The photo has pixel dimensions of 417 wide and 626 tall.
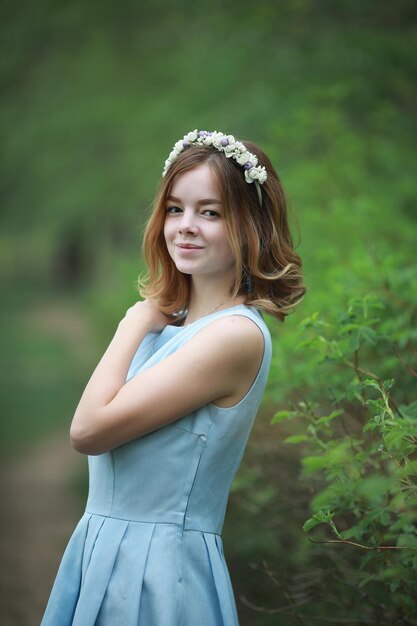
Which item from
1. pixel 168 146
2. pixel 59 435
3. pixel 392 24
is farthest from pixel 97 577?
pixel 168 146

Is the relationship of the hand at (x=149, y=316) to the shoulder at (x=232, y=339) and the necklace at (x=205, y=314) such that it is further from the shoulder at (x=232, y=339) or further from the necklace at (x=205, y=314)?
the shoulder at (x=232, y=339)

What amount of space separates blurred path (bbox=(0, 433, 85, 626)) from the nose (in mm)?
3066

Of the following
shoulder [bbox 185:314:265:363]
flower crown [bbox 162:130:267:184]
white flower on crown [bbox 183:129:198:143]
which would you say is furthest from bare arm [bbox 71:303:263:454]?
white flower on crown [bbox 183:129:198:143]

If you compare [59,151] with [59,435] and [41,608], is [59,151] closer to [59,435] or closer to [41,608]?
[59,435]

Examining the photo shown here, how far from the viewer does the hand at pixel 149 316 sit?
8.49 ft

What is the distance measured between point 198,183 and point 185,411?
650 millimetres

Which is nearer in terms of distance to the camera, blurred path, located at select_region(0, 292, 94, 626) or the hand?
the hand

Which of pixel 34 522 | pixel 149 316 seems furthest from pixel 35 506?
pixel 149 316

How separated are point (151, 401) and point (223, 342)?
0.81 feet

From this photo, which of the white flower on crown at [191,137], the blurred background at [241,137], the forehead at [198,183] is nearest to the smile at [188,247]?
the forehead at [198,183]

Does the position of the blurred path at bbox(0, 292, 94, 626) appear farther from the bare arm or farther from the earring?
the earring

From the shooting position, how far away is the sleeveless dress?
226cm

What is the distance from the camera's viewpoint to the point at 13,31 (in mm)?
12180

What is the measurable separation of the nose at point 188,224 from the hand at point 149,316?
30 centimetres
